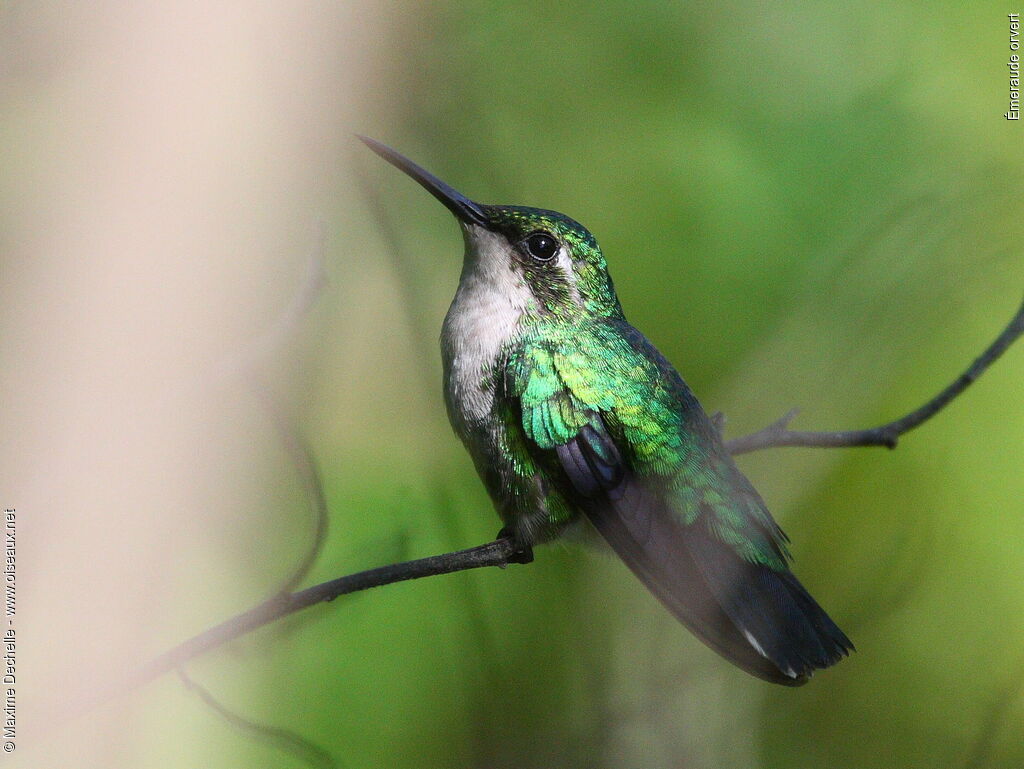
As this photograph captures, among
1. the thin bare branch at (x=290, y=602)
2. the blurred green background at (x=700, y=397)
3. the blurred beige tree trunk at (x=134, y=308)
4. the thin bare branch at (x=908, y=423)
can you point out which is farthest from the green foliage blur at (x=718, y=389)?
the thin bare branch at (x=290, y=602)

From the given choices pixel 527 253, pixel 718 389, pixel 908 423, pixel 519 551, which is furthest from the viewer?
pixel 718 389

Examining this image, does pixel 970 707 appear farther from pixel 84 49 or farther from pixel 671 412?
pixel 84 49

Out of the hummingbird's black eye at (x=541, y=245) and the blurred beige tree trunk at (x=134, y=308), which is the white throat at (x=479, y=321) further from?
the blurred beige tree trunk at (x=134, y=308)

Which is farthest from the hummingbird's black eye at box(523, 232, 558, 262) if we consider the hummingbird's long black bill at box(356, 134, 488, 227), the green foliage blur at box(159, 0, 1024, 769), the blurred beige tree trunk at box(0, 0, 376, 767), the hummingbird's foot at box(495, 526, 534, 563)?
the blurred beige tree trunk at box(0, 0, 376, 767)

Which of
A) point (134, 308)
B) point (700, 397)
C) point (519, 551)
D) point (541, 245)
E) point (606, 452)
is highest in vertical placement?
point (541, 245)

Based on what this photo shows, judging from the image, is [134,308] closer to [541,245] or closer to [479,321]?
[479,321]

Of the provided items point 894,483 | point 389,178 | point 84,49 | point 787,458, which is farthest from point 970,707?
point 84,49

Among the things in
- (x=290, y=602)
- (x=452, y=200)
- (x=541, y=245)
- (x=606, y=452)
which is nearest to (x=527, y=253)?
(x=541, y=245)
